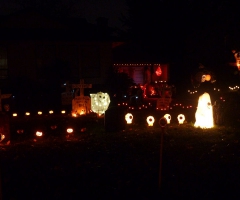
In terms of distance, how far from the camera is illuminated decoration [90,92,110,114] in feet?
47.7

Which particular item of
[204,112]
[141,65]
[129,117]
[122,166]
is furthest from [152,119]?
[141,65]

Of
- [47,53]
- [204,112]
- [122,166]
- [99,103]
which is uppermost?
[47,53]

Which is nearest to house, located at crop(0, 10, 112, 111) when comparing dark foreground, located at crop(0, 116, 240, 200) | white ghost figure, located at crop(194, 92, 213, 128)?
white ghost figure, located at crop(194, 92, 213, 128)

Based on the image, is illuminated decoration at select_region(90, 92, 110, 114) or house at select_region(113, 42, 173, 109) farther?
house at select_region(113, 42, 173, 109)

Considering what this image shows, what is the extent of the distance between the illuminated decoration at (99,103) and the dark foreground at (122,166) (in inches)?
123

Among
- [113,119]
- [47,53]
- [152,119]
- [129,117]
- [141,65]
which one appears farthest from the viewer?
[141,65]

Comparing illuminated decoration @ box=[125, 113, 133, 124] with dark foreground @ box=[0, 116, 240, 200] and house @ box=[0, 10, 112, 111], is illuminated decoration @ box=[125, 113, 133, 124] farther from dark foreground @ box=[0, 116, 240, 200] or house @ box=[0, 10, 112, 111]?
house @ box=[0, 10, 112, 111]

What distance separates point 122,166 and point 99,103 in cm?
679

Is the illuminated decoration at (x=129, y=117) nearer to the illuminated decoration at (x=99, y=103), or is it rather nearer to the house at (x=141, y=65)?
the illuminated decoration at (x=99, y=103)

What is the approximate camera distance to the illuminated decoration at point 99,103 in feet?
47.7

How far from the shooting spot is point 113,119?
11.6 metres

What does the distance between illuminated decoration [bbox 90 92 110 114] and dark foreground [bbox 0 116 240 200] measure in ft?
10.2

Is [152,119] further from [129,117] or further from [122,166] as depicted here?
[122,166]

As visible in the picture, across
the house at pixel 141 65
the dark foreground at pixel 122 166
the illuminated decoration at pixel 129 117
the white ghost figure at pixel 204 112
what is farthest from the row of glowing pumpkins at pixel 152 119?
the house at pixel 141 65
